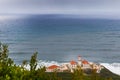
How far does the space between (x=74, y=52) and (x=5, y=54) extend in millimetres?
74737

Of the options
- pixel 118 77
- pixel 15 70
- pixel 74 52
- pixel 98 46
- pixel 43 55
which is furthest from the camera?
pixel 98 46

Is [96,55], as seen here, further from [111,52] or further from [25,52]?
[25,52]

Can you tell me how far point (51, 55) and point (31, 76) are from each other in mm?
70991

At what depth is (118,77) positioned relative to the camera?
44.2 metres

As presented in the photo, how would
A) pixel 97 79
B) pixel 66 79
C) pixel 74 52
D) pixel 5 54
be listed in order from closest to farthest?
pixel 97 79
pixel 5 54
pixel 66 79
pixel 74 52

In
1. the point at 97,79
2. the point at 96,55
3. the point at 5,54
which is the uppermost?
the point at 96,55

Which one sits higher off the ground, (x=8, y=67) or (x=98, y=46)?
(x=98, y=46)

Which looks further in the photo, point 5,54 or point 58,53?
point 58,53

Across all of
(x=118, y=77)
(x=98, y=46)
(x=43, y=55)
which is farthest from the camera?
(x=98, y=46)

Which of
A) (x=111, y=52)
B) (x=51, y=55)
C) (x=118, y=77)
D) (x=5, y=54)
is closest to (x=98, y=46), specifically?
(x=111, y=52)

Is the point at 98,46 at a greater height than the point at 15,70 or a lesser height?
greater

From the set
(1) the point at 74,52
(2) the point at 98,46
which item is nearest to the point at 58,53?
(1) the point at 74,52

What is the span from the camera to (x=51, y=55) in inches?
3078

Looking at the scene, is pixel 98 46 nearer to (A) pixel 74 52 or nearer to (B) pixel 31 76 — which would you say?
(A) pixel 74 52
